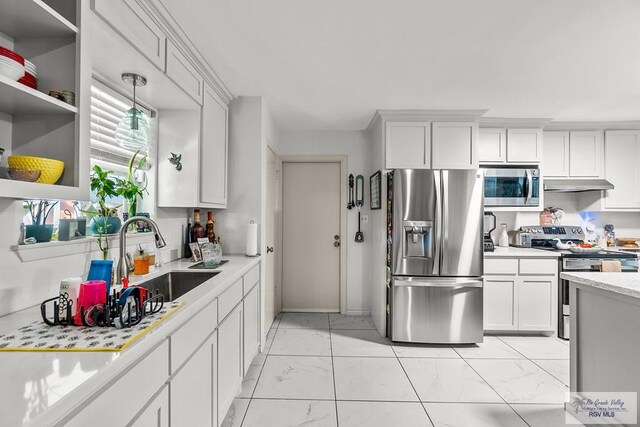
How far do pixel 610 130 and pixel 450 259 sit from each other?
2.70 m

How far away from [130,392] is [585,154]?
480cm

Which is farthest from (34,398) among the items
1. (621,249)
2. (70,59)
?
(621,249)

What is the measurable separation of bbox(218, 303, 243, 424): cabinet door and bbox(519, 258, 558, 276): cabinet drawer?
9.69 feet

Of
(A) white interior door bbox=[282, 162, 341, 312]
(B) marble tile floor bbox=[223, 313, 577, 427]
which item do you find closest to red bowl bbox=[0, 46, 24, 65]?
(B) marble tile floor bbox=[223, 313, 577, 427]

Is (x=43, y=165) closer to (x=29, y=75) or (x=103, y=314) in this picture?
(x=29, y=75)

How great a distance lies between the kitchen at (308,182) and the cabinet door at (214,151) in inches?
0.9

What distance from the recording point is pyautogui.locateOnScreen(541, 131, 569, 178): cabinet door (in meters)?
3.72

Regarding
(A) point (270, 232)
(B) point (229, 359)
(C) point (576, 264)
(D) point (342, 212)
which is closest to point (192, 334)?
(B) point (229, 359)

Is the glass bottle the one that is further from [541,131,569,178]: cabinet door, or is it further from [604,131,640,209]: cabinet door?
[604,131,640,209]: cabinet door

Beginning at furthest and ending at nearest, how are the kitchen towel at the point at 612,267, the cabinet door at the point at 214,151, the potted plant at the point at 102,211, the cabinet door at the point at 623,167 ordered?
the cabinet door at the point at 623,167
the cabinet door at the point at 214,151
the kitchen towel at the point at 612,267
the potted plant at the point at 102,211

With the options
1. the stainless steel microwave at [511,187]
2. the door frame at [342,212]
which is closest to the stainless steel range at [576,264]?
the stainless steel microwave at [511,187]

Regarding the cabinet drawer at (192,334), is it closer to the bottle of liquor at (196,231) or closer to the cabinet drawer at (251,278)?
the cabinet drawer at (251,278)

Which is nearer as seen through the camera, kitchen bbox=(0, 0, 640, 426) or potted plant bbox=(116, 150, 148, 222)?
kitchen bbox=(0, 0, 640, 426)

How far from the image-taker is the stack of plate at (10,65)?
910mm
